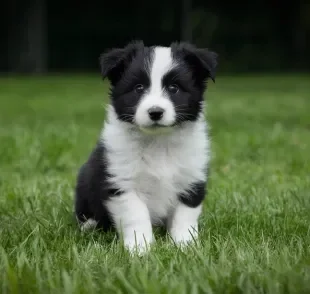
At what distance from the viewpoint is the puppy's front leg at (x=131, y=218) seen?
3.79 metres

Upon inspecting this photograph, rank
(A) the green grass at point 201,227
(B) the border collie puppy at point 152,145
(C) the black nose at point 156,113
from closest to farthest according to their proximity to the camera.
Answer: (A) the green grass at point 201,227 → (C) the black nose at point 156,113 → (B) the border collie puppy at point 152,145

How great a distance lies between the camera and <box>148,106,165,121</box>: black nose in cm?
370

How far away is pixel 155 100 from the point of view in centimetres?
371

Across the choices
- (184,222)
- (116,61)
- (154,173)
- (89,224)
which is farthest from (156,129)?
(89,224)

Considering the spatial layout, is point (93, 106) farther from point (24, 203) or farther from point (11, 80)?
point (24, 203)

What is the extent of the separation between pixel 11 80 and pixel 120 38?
689 cm

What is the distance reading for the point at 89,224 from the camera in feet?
13.9

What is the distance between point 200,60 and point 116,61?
0.51 m

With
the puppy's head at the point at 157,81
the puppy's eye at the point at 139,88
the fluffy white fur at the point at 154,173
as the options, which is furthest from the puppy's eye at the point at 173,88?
the fluffy white fur at the point at 154,173

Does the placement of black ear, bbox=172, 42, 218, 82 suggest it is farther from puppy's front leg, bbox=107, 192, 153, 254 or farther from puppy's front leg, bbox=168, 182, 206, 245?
puppy's front leg, bbox=107, 192, 153, 254

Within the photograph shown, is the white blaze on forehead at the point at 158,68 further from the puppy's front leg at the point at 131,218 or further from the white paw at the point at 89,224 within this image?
the white paw at the point at 89,224

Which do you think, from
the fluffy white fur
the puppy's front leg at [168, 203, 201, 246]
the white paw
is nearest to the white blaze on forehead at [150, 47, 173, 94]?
the fluffy white fur

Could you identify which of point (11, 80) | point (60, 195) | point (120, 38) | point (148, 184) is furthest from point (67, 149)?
point (120, 38)

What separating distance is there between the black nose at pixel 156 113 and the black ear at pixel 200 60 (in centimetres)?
46
